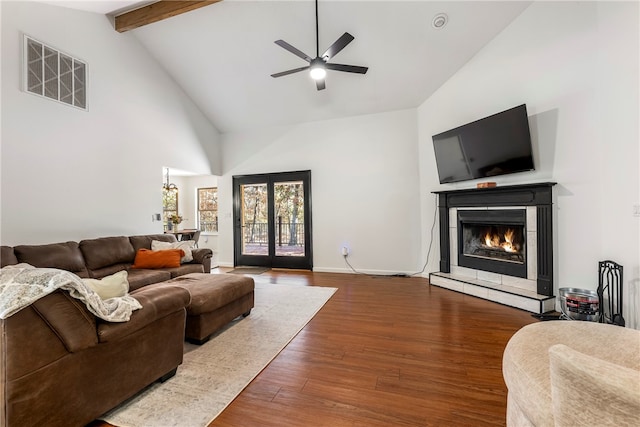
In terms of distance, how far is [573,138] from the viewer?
2.95 metres

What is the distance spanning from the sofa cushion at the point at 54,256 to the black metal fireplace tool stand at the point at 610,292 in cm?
560

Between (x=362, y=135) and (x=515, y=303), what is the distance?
3741 mm

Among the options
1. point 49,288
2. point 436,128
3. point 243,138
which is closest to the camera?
point 49,288

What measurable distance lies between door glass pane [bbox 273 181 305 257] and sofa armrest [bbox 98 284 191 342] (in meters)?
3.93

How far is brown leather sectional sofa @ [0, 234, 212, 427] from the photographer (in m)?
1.21

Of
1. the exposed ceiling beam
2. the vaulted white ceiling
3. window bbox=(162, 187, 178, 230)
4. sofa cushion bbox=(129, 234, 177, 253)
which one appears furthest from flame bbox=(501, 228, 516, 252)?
window bbox=(162, 187, 178, 230)

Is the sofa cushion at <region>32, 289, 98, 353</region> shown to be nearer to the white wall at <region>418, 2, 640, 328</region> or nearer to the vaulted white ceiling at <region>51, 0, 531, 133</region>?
the vaulted white ceiling at <region>51, 0, 531, 133</region>

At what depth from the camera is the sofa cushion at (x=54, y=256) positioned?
2764mm

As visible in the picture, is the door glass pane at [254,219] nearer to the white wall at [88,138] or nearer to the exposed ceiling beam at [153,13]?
the white wall at [88,138]

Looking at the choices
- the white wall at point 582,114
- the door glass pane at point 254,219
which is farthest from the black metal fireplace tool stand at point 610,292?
the door glass pane at point 254,219

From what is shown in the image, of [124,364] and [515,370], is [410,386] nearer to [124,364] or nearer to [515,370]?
[515,370]

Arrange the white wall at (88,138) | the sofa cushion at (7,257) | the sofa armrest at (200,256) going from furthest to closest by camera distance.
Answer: the sofa armrest at (200,256)
the white wall at (88,138)
the sofa cushion at (7,257)

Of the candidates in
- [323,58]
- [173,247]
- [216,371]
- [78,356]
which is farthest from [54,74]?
[216,371]

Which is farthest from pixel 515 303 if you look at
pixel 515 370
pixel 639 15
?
pixel 639 15
